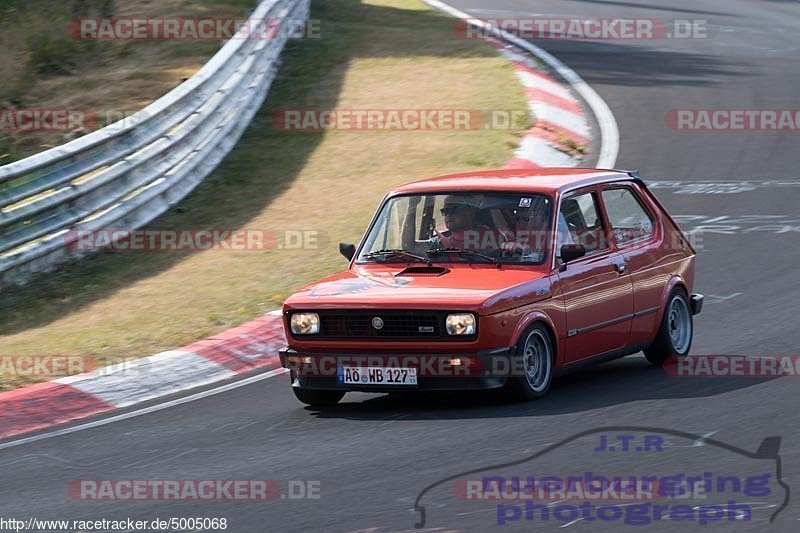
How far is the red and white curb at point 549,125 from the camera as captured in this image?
16438 mm

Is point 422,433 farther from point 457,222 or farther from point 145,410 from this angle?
point 145,410

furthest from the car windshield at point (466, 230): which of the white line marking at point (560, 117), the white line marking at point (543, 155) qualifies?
the white line marking at point (560, 117)

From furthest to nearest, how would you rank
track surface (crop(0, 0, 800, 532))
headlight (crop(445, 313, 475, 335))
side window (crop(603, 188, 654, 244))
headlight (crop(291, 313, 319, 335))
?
side window (crop(603, 188, 654, 244)), headlight (crop(291, 313, 319, 335)), headlight (crop(445, 313, 475, 335)), track surface (crop(0, 0, 800, 532))

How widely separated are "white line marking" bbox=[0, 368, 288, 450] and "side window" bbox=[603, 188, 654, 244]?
2.63m

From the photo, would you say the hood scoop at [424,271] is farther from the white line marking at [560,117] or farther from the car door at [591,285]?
the white line marking at [560,117]

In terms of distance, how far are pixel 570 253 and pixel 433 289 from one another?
1013mm

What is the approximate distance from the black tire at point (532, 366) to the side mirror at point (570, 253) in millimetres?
506

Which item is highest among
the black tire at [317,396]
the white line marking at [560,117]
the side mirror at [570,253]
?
the side mirror at [570,253]

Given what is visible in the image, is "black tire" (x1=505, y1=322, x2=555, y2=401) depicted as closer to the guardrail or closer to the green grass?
the green grass

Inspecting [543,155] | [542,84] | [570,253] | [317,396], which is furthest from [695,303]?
[542,84]

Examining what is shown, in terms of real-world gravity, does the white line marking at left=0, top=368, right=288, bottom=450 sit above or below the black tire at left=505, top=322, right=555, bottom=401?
below

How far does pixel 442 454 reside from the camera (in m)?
7.24

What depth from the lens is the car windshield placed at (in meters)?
8.90

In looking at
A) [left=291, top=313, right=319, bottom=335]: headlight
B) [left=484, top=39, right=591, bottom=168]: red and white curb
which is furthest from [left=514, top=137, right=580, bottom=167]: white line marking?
[left=291, top=313, right=319, bottom=335]: headlight
